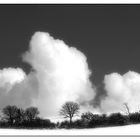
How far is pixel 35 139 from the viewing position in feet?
53.2

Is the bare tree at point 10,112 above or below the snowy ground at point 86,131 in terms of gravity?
above

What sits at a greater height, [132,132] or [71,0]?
[71,0]

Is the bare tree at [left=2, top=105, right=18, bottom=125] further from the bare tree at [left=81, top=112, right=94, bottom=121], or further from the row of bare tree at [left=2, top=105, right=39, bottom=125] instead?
the bare tree at [left=81, top=112, right=94, bottom=121]

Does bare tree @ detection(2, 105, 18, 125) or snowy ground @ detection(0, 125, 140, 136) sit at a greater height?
bare tree @ detection(2, 105, 18, 125)

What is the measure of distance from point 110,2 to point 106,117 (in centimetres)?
687

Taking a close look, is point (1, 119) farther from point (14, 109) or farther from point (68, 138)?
point (68, 138)

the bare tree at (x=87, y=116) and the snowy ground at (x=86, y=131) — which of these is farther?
the bare tree at (x=87, y=116)

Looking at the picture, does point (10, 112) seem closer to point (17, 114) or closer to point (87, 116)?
point (17, 114)

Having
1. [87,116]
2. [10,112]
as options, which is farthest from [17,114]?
[87,116]

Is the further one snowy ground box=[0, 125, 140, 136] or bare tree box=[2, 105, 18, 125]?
bare tree box=[2, 105, 18, 125]

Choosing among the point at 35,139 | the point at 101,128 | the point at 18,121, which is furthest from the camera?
the point at 18,121

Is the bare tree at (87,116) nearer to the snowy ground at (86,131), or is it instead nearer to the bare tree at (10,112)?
the snowy ground at (86,131)

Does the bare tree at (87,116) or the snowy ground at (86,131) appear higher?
the bare tree at (87,116)

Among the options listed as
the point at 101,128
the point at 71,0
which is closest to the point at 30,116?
the point at 101,128
